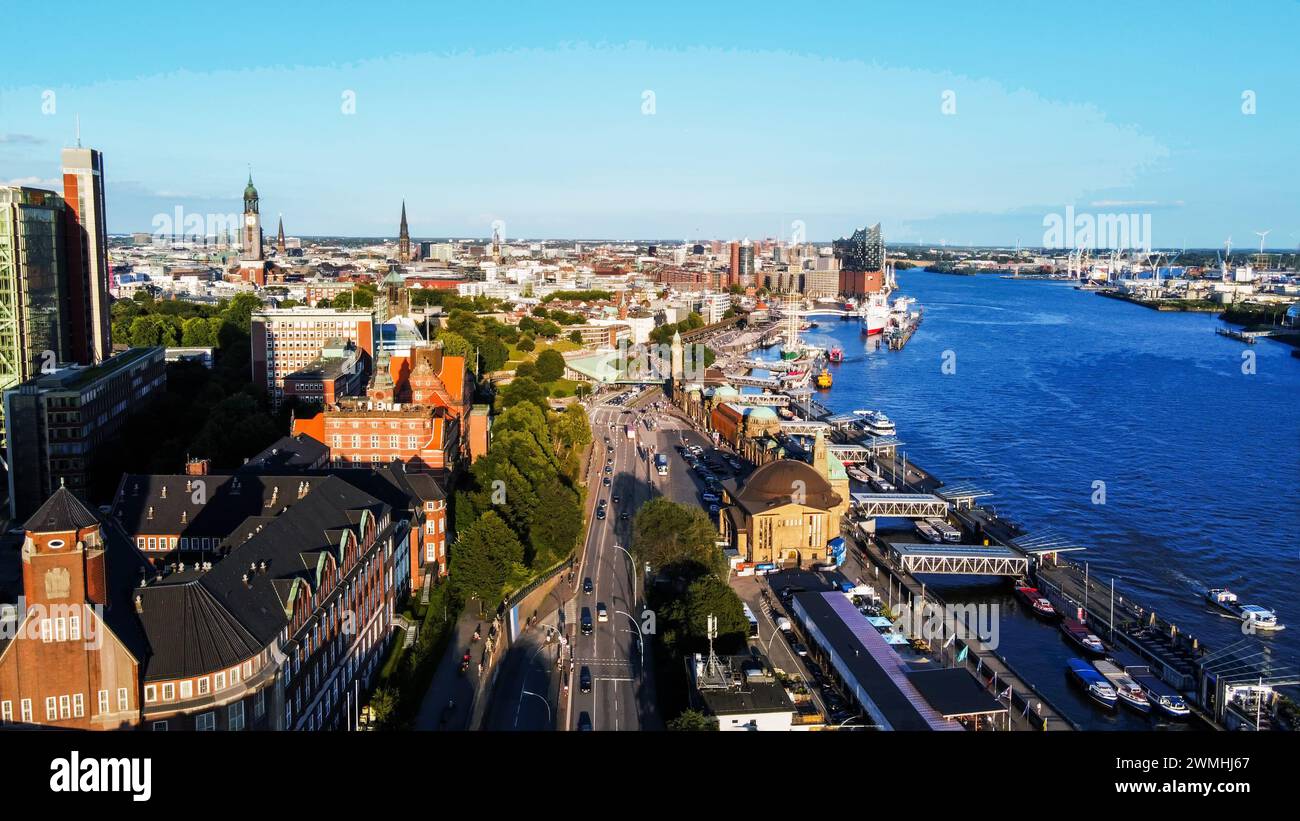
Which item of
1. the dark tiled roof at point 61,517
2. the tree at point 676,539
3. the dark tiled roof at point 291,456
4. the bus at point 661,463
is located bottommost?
the bus at point 661,463

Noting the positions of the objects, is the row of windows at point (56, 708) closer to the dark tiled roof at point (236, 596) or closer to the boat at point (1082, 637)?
the dark tiled roof at point (236, 596)

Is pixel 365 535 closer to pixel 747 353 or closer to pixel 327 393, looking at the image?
pixel 327 393

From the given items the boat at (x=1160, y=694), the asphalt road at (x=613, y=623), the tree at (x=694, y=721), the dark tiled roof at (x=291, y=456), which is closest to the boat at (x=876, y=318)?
the asphalt road at (x=613, y=623)

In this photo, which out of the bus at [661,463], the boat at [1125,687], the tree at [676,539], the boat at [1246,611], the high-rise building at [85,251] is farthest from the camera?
the bus at [661,463]

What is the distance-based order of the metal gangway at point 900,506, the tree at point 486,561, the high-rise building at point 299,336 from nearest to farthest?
the tree at point 486,561, the metal gangway at point 900,506, the high-rise building at point 299,336

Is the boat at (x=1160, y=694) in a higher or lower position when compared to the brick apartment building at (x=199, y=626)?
lower

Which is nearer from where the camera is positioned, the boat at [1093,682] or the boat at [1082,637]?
the boat at [1093,682]

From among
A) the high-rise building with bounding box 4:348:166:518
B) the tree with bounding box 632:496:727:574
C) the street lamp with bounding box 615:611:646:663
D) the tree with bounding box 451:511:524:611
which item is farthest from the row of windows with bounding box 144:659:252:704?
the high-rise building with bounding box 4:348:166:518

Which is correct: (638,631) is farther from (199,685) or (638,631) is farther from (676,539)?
(199,685)
